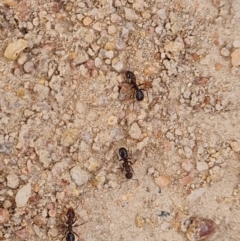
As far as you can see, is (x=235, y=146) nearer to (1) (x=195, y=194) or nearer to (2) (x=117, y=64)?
(1) (x=195, y=194)

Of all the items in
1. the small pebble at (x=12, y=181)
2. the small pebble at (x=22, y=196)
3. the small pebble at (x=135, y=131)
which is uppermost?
the small pebble at (x=135, y=131)

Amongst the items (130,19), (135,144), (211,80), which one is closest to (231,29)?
(211,80)

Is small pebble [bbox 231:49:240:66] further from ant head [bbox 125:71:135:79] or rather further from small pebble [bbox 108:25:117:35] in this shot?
small pebble [bbox 108:25:117:35]

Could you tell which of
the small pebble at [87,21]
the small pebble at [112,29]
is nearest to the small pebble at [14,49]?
the small pebble at [87,21]

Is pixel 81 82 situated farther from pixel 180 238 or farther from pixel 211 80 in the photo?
pixel 180 238

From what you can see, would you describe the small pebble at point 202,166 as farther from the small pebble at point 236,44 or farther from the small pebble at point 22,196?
the small pebble at point 22,196

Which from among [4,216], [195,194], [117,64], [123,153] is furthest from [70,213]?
[117,64]

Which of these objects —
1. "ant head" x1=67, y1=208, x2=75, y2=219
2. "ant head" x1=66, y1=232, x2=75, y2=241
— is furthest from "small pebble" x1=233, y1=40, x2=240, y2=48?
"ant head" x1=66, y1=232, x2=75, y2=241
